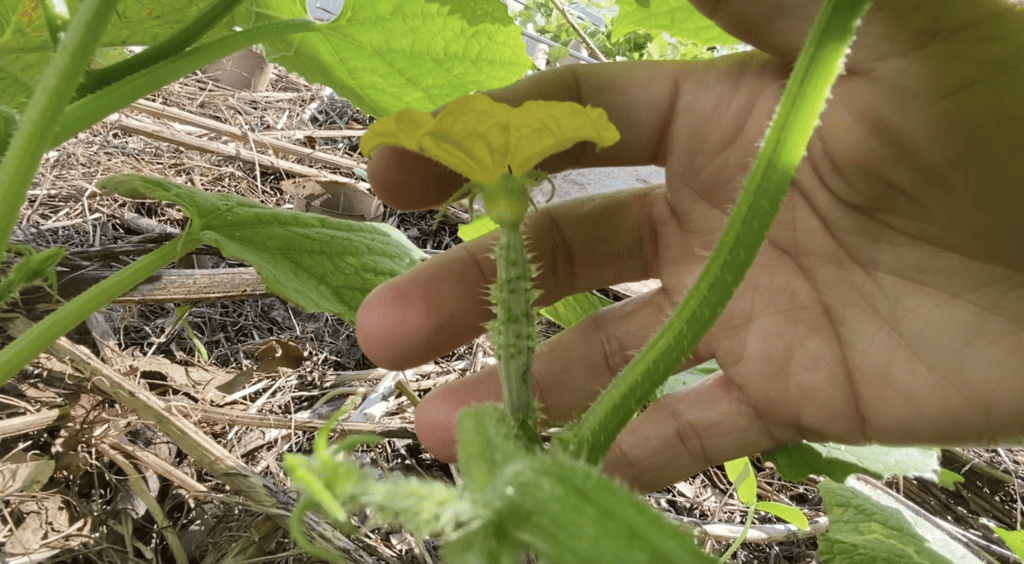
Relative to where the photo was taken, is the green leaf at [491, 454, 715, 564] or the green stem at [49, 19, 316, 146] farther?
the green stem at [49, 19, 316, 146]

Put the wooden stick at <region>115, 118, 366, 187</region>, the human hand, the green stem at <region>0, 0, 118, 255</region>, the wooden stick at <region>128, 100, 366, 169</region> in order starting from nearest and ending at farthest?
1. the green stem at <region>0, 0, 118, 255</region>
2. the human hand
3. the wooden stick at <region>115, 118, 366, 187</region>
4. the wooden stick at <region>128, 100, 366, 169</region>

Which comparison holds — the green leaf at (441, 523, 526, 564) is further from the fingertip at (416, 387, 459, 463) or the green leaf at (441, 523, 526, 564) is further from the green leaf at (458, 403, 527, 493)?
the fingertip at (416, 387, 459, 463)

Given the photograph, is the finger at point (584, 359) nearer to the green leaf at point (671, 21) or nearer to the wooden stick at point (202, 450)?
the wooden stick at point (202, 450)

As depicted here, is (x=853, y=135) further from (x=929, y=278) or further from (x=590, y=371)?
(x=590, y=371)

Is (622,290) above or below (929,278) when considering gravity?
below

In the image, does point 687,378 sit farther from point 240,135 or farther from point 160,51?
point 240,135

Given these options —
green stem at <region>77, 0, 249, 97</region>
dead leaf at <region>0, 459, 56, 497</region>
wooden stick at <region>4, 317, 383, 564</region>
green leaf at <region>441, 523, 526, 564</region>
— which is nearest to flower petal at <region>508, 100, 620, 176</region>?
green leaf at <region>441, 523, 526, 564</region>

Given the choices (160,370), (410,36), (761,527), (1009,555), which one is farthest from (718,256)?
(1009,555)
